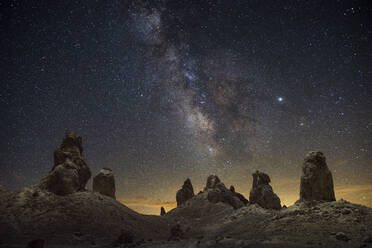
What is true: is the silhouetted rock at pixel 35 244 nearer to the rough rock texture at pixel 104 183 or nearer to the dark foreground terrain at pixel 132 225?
the dark foreground terrain at pixel 132 225

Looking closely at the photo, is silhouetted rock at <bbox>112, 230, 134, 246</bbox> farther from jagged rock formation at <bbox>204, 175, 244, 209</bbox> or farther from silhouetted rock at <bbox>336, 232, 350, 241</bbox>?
jagged rock formation at <bbox>204, 175, 244, 209</bbox>

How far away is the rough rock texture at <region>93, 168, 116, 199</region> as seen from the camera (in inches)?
3191

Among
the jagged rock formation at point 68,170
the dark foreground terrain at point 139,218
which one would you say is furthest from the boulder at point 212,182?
the jagged rock formation at point 68,170

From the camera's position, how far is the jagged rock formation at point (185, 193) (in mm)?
117375

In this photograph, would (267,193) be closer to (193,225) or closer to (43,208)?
(193,225)

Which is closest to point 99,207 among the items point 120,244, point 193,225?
point 120,244

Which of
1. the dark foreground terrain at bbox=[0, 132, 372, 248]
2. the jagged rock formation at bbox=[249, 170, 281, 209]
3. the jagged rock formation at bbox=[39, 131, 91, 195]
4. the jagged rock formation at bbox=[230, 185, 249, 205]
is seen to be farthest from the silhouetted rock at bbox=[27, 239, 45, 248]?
the jagged rock formation at bbox=[230, 185, 249, 205]

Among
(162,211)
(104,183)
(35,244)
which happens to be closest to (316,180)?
(35,244)

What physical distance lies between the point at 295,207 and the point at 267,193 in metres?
28.0

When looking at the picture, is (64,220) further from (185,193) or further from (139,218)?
(185,193)

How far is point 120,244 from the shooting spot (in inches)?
1720

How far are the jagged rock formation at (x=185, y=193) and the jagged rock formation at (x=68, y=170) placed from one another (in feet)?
196

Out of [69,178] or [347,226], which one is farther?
[69,178]

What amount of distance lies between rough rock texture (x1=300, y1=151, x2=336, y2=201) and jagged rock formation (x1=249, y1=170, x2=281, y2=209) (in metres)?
26.6
